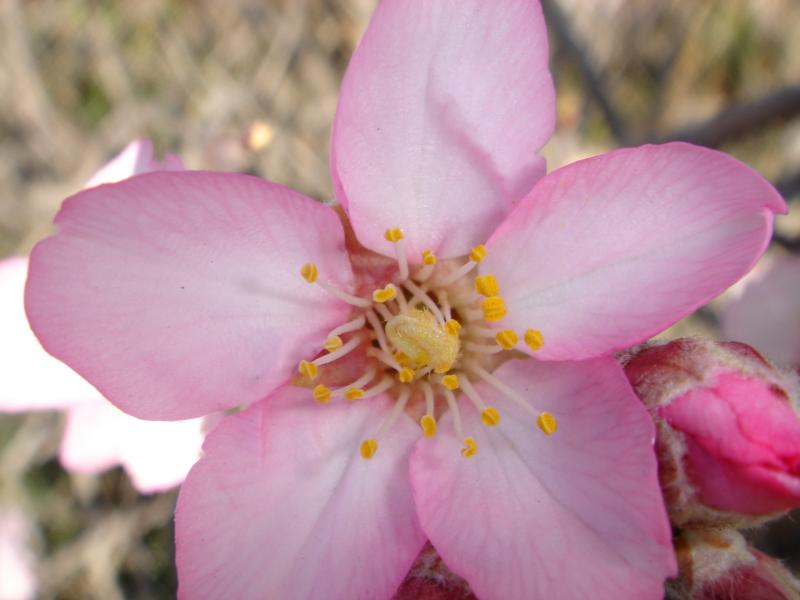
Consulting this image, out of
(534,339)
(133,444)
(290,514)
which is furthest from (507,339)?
(133,444)

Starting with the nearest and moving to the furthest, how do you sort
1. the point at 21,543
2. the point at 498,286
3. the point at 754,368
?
the point at 754,368 → the point at 498,286 → the point at 21,543

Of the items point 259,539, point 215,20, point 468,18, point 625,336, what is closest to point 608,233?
point 625,336

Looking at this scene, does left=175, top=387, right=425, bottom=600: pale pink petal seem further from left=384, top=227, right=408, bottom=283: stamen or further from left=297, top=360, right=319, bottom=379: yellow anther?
left=384, top=227, right=408, bottom=283: stamen

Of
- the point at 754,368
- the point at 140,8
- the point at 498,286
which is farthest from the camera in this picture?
the point at 140,8

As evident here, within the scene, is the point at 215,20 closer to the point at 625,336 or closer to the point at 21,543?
the point at 21,543

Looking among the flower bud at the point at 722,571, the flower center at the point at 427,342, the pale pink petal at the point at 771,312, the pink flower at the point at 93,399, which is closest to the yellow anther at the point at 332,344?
the flower center at the point at 427,342

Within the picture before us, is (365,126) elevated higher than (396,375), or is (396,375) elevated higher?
(365,126)

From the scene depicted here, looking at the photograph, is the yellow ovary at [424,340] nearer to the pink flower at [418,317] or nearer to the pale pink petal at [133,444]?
the pink flower at [418,317]
